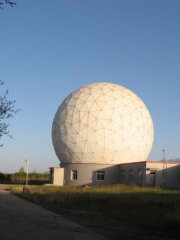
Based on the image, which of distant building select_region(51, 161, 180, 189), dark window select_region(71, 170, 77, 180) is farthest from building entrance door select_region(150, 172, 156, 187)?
dark window select_region(71, 170, 77, 180)

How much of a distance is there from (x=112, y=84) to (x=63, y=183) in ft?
47.7

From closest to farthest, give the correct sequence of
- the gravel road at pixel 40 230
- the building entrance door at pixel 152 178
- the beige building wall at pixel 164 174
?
the gravel road at pixel 40 230 < the beige building wall at pixel 164 174 < the building entrance door at pixel 152 178

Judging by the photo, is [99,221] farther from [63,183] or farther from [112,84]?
[112,84]

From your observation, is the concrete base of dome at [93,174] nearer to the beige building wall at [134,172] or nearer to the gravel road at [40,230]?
the beige building wall at [134,172]

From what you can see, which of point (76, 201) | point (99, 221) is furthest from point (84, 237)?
point (76, 201)

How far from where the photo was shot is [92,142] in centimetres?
3378

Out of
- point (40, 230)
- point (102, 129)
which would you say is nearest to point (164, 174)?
point (102, 129)

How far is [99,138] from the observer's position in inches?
1328

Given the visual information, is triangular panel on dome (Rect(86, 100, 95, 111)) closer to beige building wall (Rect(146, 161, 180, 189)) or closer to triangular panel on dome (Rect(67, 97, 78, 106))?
triangular panel on dome (Rect(67, 97, 78, 106))

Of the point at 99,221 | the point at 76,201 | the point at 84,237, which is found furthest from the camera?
the point at 76,201

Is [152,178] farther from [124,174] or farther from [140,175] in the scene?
[124,174]

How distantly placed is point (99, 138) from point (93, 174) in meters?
4.33

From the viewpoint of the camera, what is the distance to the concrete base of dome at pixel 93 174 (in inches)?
1340

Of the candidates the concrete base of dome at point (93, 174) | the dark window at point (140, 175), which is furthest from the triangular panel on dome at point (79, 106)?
the dark window at point (140, 175)
